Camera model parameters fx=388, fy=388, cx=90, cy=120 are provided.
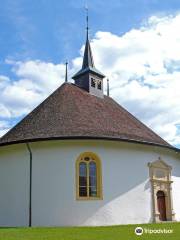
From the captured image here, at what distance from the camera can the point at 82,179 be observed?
19547mm

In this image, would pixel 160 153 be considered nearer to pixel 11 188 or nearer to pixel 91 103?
pixel 91 103

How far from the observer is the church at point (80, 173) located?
19047 mm

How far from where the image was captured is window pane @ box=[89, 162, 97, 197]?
1956 centimetres

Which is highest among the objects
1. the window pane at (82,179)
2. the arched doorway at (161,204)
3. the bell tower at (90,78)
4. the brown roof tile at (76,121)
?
the bell tower at (90,78)

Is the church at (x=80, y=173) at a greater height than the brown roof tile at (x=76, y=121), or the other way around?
the brown roof tile at (x=76, y=121)

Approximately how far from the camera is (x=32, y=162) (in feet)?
64.5

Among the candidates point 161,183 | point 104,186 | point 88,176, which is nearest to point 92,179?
point 88,176

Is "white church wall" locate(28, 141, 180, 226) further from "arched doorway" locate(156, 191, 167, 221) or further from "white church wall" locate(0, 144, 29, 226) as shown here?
"arched doorway" locate(156, 191, 167, 221)

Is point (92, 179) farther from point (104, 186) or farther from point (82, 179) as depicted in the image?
point (104, 186)

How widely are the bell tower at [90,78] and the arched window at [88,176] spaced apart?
7.10 metres

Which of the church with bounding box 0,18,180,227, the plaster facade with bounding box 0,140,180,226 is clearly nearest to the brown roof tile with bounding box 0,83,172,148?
the church with bounding box 0,18,180,227

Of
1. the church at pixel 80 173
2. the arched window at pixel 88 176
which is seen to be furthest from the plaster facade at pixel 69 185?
the arched window at pixel 88 176

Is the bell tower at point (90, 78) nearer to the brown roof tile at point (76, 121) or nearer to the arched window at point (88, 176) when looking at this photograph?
the brown roof tile at point (76, 121)

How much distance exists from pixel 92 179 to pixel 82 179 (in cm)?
54
